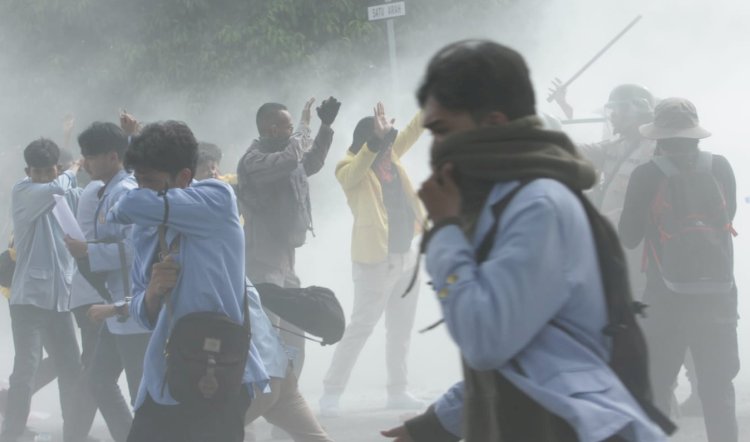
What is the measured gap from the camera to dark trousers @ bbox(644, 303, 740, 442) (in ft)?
19.2

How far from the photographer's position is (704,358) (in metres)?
5.88

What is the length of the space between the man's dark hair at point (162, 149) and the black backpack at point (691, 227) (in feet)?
7.93

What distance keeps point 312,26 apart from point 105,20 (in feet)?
7.48

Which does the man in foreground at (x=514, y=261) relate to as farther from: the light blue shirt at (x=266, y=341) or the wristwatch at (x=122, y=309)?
the wristwatch at (x=122, y=309)

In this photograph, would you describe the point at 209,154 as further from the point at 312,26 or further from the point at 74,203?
the point at 312,26

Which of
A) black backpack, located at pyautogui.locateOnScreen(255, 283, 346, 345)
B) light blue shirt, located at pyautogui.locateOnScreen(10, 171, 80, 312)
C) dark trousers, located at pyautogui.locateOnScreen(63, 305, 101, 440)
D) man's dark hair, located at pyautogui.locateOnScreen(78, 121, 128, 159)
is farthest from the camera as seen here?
light blue shirt, located at pyautogui.locateOnScreen(10, 171, 80, 312)

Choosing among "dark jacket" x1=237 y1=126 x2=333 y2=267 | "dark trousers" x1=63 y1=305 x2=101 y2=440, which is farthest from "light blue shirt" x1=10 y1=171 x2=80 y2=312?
"dark jacket" x1=237 y1=126 x2=333 y2=267

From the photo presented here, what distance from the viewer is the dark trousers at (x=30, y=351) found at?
7309 millimetres

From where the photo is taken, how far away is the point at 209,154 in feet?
23.1

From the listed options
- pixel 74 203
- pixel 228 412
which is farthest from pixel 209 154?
pixel 228 412

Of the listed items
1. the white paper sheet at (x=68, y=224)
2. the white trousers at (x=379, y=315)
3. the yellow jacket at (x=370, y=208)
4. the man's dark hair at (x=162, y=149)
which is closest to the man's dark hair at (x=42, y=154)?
the white paper sheet at (x=68, y=224)

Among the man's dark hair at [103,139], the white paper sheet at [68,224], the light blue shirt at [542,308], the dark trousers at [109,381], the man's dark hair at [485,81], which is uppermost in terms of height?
the man's dark hair at [485,81]

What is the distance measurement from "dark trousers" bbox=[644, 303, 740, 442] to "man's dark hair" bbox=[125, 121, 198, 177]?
255 cm

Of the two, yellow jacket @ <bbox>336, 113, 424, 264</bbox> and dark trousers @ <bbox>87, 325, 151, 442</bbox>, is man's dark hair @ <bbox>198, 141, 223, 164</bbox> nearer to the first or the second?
yellow jacket @ <bbox>336, 113, 424, 264</bbox>
